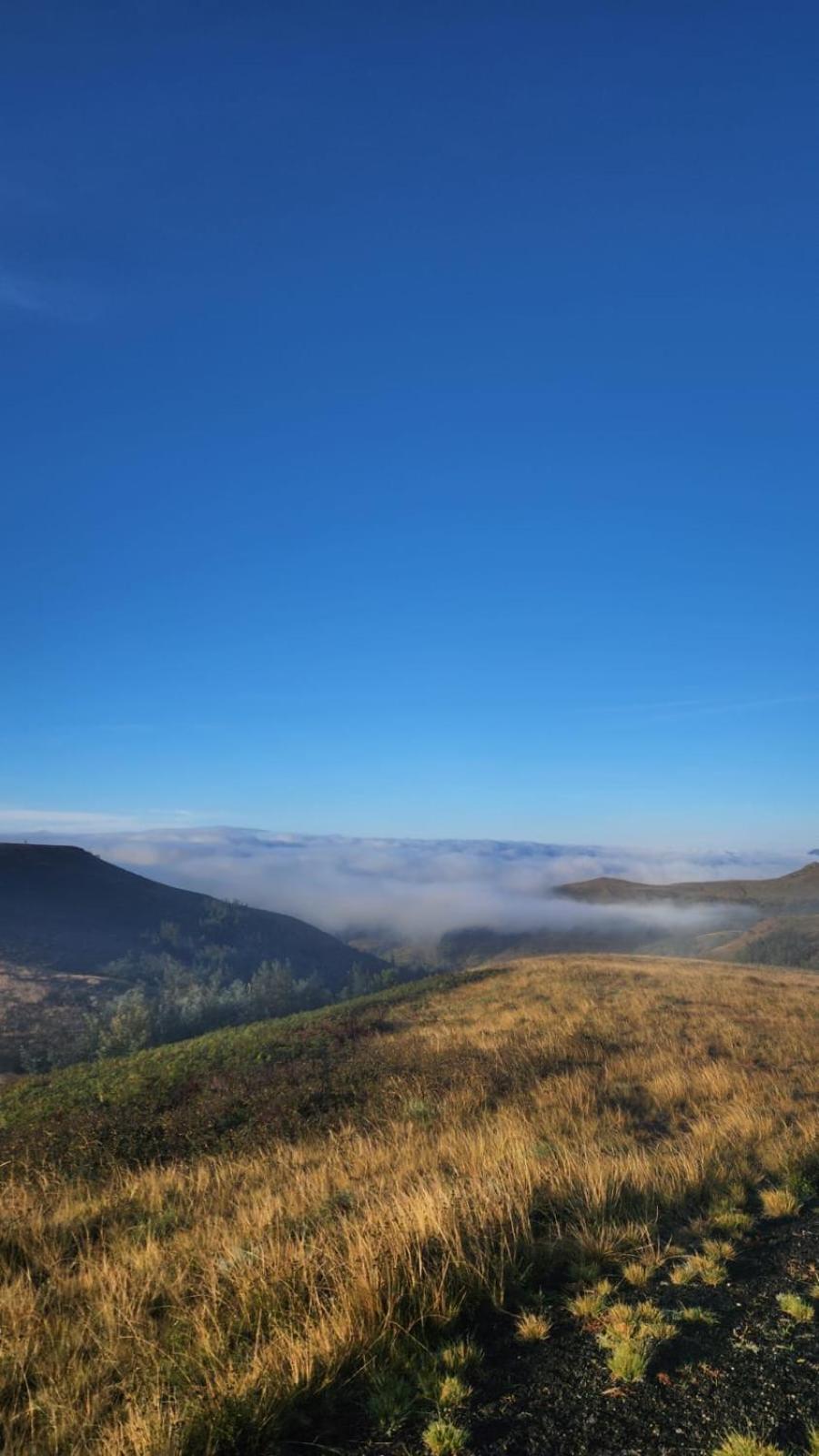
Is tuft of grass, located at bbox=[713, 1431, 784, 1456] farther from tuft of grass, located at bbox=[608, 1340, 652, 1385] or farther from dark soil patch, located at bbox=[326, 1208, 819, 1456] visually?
tuft of grass, located at bbox=[608, 1340, 652, 1385]

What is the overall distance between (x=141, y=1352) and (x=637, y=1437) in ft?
10.7

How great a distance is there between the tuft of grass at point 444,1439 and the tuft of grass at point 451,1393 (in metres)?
0.30

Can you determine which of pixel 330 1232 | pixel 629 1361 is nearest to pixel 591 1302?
pixel 629 1361

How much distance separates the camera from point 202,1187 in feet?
31.4

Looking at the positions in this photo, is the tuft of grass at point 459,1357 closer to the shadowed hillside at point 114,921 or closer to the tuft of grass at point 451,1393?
the tuft of grass at point 451,1393

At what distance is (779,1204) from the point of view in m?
8.09

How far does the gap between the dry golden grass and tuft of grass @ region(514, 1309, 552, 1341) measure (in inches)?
18.5

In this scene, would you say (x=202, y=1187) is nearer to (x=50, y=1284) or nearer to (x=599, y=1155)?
(x=50, y=1284)

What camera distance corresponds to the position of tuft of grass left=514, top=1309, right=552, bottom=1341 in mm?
5332

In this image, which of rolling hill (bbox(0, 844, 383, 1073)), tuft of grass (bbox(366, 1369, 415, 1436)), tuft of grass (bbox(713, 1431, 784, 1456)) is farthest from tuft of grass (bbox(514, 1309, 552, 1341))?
rolling hill (bbox(0, 844, 383, 1073))

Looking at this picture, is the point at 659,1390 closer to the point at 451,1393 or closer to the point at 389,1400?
the point at 451,1393

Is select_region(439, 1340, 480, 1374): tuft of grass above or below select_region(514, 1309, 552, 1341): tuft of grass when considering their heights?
above

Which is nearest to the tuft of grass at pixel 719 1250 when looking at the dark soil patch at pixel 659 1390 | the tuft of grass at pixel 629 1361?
the dark soil patch at pixel 659 1390

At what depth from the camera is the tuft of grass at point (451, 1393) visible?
4.50 meters
